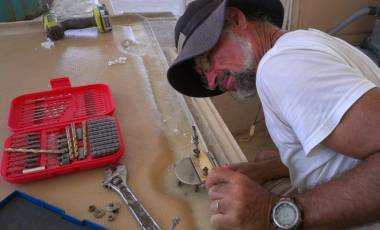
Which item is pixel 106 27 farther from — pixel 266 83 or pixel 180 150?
pixel 266 83

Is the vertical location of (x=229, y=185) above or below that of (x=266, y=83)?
below

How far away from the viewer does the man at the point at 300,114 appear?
2.08ft

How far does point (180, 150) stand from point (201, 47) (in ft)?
1.03

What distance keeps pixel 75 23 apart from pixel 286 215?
1.40 m

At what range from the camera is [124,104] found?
1.17 metres

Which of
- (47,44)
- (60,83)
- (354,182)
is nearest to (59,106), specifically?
(60,83)

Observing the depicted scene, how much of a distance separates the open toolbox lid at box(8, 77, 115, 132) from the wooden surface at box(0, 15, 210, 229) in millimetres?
58

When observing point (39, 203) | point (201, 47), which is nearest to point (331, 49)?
point (201, 47)

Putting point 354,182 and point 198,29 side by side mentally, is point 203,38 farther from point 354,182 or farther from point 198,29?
point 354,182

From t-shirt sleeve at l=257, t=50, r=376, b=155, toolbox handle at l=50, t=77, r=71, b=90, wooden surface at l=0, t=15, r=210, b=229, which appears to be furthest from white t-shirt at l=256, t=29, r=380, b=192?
toolbox handle at l=50, t=77, r=71, b=90

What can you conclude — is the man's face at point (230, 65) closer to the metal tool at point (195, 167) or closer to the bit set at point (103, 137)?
the metal tool at point (195, 167)

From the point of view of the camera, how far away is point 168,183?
869mm

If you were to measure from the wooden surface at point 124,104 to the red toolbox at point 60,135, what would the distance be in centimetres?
4

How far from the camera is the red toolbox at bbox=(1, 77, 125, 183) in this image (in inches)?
34.1
